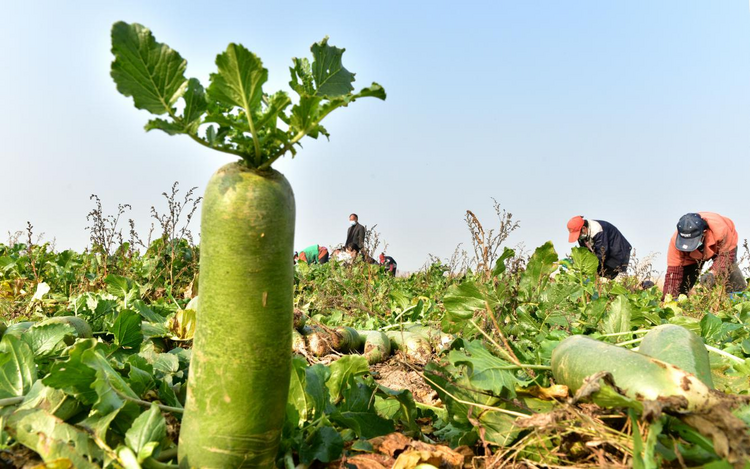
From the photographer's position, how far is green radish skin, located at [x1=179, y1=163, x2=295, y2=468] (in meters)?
1.18

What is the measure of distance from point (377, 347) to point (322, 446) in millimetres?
2475

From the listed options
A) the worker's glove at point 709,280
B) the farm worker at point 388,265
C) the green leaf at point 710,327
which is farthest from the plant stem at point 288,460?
the farm worker at point 388,265

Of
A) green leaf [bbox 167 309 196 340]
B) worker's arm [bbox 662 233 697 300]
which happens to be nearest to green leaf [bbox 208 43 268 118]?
green leaf [bbox 167 309 196 340]

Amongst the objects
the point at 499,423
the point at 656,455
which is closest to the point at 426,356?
the point at 499,423

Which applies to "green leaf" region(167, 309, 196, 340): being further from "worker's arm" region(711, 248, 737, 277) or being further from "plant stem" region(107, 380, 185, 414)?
"worker's arm" region(711, 248, 737, 277)

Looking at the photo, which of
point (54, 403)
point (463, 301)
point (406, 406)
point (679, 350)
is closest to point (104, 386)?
point (54, 403)

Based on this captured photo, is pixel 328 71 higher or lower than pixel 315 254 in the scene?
lower

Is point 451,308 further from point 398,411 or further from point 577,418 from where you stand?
point 577,418

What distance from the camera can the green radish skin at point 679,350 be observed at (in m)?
1.53

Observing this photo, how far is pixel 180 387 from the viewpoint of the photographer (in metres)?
1.75

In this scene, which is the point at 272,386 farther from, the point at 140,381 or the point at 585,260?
the point at 585,260

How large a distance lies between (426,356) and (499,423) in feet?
5.83

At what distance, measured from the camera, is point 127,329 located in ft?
6.97

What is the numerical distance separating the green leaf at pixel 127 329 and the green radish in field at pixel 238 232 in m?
0.97
